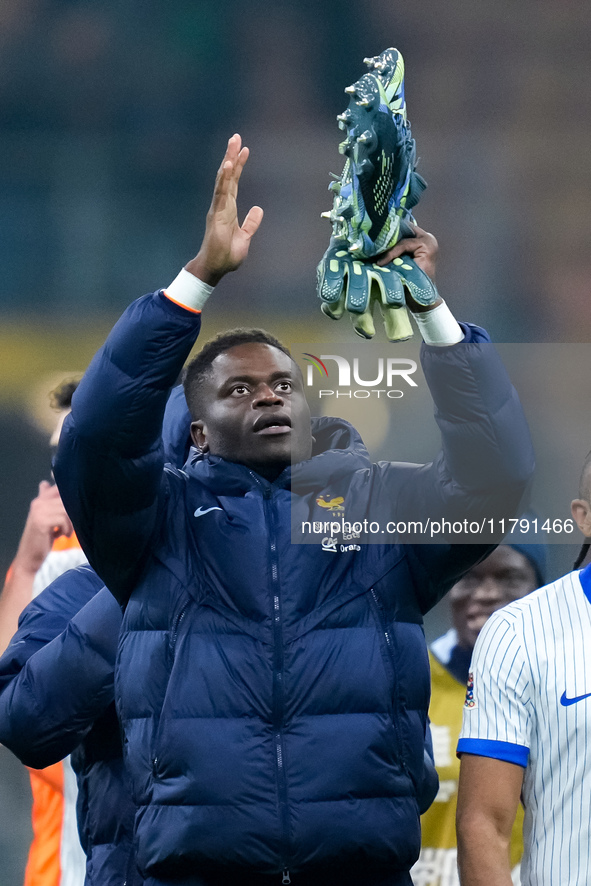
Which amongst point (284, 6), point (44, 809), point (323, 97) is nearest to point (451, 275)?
point (323, 97)

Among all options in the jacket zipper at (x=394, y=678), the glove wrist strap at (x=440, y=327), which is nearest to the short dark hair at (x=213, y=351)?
the glove wrist strap at (x=440, y=327)

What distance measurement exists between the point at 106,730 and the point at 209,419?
530 millimetres

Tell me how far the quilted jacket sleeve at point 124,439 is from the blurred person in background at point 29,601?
109 cm

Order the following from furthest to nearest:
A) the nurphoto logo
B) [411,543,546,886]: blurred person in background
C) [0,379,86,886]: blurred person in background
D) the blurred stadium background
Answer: the blurred stadium background < [0,379,86,886]: blurred person in background < [411,543,546,886]: blurred person in background < the nurphoto logo

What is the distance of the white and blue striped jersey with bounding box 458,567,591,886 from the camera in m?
1.32

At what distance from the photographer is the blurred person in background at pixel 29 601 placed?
2.48 meters

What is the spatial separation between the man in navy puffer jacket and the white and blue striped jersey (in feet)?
0.52

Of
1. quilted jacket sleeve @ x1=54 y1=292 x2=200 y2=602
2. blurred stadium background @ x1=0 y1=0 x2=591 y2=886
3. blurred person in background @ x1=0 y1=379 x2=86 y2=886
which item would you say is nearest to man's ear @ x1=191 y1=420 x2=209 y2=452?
quilted jacket sleeve @ x1=54 y1=292 x2=200 y2=602

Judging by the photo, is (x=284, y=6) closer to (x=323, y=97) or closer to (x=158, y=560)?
(x=323, y=97)

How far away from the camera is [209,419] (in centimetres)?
168

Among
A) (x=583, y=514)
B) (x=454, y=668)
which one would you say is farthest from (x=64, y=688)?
(x=454, y=668)

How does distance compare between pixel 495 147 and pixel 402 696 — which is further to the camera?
pixel 495 147

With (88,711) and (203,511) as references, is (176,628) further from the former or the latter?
(88,711)

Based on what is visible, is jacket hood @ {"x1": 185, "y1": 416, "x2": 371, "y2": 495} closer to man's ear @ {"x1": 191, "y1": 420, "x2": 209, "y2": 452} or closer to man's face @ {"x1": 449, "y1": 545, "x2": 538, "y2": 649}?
man's ear @ {"x1": 191, "y1": 420, "x2": 209, "y2": 452}
